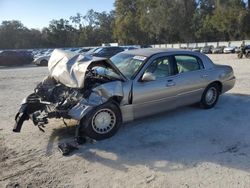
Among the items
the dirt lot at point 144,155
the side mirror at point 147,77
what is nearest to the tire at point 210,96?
the dirt lot at point 144,155

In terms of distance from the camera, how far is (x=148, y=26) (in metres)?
72.4

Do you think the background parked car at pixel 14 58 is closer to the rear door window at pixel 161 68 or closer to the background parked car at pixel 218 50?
the rear door window at pixel 161 68

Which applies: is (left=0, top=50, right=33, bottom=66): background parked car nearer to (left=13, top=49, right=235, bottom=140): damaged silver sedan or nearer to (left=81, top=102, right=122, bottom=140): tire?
(left=13, top=49, right=235, bottom=140): damaged silver sedan

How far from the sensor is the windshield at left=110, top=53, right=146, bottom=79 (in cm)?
656

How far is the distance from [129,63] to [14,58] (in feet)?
89.3

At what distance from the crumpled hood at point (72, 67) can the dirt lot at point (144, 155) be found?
1026mm

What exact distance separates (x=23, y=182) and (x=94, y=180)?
954 mm

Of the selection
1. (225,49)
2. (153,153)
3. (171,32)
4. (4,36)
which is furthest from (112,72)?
(4,36)

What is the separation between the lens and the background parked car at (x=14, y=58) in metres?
31.1

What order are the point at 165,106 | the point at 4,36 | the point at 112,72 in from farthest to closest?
the point at 4,36
the point at 165,106
the point at 112,72

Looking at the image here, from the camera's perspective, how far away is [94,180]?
436cm

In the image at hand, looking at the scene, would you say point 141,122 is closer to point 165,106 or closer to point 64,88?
point 165,106

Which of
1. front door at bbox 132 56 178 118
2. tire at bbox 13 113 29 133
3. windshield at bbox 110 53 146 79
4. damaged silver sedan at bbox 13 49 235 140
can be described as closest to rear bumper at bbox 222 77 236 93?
damaged silver sedan at bbox 13 49 235 140

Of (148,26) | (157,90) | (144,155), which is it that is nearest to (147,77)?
(157,90)
